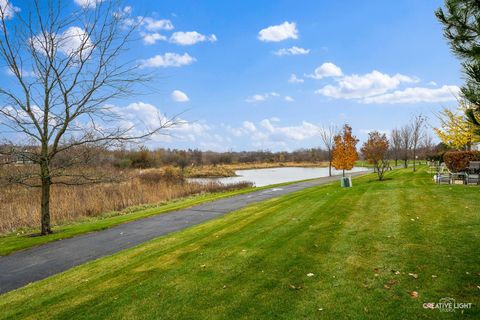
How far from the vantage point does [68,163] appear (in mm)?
9945

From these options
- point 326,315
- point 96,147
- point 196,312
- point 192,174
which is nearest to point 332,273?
point 326,315

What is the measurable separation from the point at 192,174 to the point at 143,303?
4846cm

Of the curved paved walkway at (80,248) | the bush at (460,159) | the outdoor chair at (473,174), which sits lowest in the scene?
the curved paved walkway at (80,248)

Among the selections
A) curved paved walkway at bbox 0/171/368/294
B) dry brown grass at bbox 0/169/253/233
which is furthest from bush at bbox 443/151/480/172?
dry brown grass at bbox 0/169/253/233

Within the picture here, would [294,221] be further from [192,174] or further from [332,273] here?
[192,174]

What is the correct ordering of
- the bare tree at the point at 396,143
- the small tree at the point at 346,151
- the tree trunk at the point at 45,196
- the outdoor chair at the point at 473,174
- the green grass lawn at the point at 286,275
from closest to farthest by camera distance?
1. the green grass lawn at the point at 286,275
2. the tree trunk at the point at 45,196
3. the outdoor chair at the point at 473,174
4. the small tree at the point at 346,151
5. the bare tree at the point at 396,143

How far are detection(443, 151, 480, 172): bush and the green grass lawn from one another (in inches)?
419

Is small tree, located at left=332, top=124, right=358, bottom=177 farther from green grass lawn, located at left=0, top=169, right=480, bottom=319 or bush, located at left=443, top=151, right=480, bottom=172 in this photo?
green grass lawn, located at left=0, top=169, right=480, bottom=319

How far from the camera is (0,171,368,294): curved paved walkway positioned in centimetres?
692

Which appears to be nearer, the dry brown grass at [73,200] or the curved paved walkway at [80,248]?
the curved paved walkway at [80,248]

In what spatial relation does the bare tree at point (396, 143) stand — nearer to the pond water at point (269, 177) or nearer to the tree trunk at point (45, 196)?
the pond water at point (269, 177)

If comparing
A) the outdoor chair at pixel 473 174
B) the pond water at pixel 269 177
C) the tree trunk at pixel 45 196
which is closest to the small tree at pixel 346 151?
the pond water at pixel 269 177

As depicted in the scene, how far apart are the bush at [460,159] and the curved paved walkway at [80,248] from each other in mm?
14334

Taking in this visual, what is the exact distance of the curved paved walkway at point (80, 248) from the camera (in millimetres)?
6916
